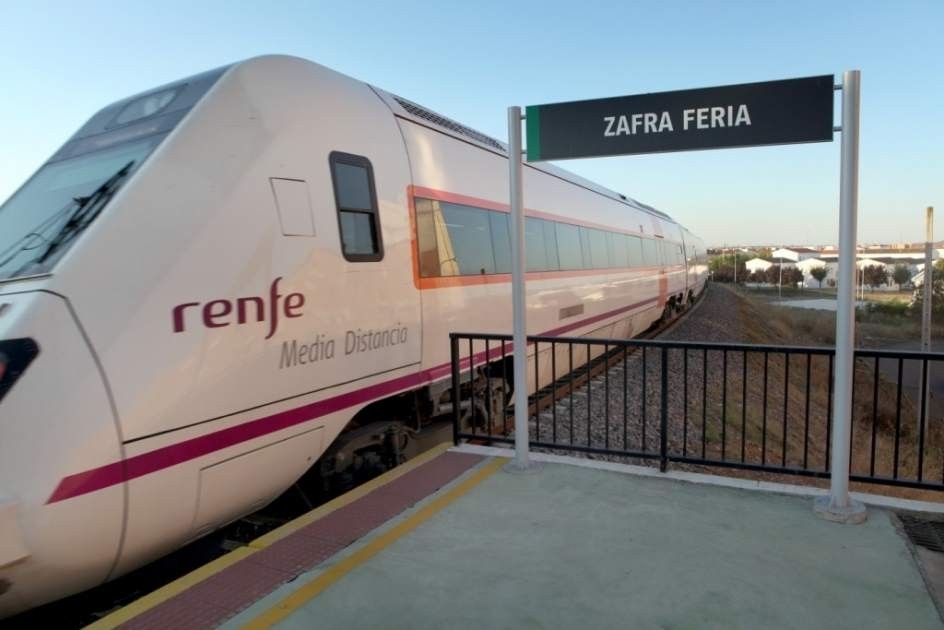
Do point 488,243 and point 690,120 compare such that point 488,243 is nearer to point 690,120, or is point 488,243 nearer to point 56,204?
point 690,120

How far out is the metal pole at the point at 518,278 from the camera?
439 cm

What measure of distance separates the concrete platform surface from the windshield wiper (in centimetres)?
197

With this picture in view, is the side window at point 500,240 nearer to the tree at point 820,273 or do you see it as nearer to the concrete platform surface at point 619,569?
the concrete platform surface at point 619,569

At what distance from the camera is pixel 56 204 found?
3656 mm

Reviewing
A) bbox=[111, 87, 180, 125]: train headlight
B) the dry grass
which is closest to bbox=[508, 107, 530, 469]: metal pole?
the dry grass

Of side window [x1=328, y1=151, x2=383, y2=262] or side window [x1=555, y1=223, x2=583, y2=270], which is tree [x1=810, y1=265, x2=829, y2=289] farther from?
side window [x1=328, y1=151, x2=383, y2=262]

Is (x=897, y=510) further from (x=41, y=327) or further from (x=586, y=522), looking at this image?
(x=41, y=327)

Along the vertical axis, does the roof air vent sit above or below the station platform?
above

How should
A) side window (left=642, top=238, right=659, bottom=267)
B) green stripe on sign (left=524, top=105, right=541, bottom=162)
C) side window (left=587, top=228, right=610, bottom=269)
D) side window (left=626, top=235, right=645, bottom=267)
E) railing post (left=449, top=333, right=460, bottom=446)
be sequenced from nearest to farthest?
green stripe on sign (left=524, top=105, right=541, bottom=162), railing post (left=449, top=333, right=460, bottom=446), side window (left=587, top=228, right=610, bottom=269), side window (left=626, top=235, right=645, bottom=267), side window (left=642, top=238, right=659, bottom=267)

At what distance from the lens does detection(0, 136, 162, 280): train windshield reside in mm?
3170

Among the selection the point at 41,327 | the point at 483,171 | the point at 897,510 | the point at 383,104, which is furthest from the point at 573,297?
Result: the point at 41,327

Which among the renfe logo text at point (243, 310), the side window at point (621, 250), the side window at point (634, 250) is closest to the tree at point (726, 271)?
the side window at point (634, 250)

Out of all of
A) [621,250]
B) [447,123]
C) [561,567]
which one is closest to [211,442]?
[561,567]

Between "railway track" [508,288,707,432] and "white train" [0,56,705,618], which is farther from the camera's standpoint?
"railway track" [508,288,707,432]
